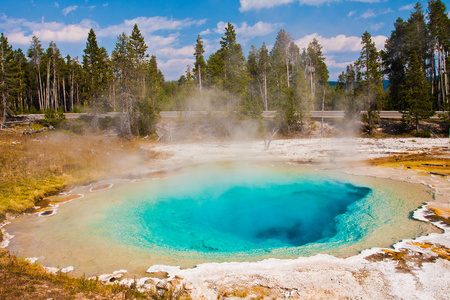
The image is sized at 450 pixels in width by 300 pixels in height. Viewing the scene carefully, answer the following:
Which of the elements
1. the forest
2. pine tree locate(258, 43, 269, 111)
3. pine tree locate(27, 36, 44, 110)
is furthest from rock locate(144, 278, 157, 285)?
pine tree locate(27, 36, 44, 110)

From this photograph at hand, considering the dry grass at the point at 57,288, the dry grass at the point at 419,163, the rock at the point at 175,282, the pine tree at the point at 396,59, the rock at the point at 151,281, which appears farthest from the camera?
the pine tree at the point at 396,59

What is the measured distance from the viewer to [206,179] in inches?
631

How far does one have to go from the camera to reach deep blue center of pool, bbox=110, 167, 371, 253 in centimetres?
890

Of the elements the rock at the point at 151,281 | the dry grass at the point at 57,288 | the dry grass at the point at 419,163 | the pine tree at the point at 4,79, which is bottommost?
the rock at the point at 151,281

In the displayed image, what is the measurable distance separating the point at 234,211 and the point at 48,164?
1196 centimetres

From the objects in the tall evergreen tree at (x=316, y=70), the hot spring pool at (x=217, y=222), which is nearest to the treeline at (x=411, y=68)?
the tall evergreen tree at (x=316, y=70)

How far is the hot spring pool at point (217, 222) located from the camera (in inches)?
297

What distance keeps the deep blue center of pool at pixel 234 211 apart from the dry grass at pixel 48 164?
4153 mm

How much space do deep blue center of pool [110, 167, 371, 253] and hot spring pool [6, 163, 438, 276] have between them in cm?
4

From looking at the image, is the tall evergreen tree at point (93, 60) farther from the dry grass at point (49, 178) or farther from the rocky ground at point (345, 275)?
the rocky ground at point (345, 275)

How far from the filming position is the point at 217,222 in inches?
418

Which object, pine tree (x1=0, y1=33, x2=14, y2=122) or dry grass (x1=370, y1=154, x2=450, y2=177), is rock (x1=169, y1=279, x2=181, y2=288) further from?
pine tree (x1=0, y1=33, x2=14, y2=122)

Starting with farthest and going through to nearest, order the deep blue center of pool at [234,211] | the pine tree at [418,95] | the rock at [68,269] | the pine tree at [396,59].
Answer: the pine tree at [396,59], the pine tree at [418,95], the deep blue center of pool at [234,211], the rock at [68,269]

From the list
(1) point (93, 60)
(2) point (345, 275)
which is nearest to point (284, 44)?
(1) point (93, 60)
